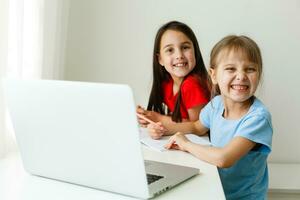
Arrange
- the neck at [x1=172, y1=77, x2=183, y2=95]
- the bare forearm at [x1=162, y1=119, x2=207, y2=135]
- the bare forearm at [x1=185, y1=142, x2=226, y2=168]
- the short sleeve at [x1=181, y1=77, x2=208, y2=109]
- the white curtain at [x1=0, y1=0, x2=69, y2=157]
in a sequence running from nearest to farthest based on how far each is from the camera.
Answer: the bare forearm at [x1=185, y1=142, x2=226, y2=168]
the white curtain at [x1=0, y1=0, x2=69, y2=157]
the bare forearm at [x1=162, y1=119, x2=207, y2=135]
the short sleeve at [x1=181, y1=77, x2=208, y2=109]
the neck at [x1=172, y1=77, x2=183, y2=95]

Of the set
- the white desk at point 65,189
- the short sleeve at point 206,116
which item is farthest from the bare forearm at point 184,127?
the white desk at point 65,189

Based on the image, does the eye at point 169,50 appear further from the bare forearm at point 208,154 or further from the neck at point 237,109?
the bare forearm at point 208,154

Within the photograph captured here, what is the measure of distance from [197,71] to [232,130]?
51cm

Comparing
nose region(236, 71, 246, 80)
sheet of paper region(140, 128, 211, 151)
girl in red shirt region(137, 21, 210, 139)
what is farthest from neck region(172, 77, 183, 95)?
nose region(236, 71, 246, 80)

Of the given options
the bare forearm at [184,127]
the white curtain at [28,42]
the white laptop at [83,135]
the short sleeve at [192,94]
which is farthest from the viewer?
the short sleeve at [192,94]

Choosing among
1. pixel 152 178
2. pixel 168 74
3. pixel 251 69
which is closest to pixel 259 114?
pixel 251 69

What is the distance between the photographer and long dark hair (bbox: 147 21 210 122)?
5.25 ft

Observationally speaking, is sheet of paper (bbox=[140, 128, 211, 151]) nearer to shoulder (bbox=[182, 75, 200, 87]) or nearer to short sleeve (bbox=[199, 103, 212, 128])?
short sleeve (bbox=[199, 103, 212, 128])

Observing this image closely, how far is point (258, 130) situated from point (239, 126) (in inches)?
3.3

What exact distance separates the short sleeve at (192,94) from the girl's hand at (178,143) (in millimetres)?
436

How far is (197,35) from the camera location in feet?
6.51

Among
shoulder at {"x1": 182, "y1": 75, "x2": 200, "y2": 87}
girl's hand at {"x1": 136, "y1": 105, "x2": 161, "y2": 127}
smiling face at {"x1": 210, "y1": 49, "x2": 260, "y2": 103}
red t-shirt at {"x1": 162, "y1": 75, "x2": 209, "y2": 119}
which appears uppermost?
smiling face at {"x1": 210, "y1": 49, "x2": 260, "y2": 103}

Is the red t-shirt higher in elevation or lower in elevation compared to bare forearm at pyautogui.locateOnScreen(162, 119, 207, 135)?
higher

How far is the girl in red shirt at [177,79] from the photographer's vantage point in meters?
1.56
